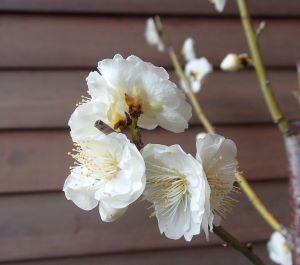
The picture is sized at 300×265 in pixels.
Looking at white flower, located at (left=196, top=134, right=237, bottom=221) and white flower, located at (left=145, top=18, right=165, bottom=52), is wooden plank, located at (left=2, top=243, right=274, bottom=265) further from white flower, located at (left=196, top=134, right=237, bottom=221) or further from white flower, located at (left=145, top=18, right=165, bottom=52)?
white flower, located at (left=196, top=134, right=237, bottom=221)

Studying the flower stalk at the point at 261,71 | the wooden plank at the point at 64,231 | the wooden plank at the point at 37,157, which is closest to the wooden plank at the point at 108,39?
the wooden plank at the point at 37,157

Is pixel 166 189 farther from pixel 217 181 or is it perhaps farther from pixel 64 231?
pixel 64 231

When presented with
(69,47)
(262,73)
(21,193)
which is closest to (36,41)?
(69,47)

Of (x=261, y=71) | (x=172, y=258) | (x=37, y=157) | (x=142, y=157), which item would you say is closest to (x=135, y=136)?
(x=142, y=157)

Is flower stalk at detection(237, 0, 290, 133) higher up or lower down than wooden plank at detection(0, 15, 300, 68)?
lower down

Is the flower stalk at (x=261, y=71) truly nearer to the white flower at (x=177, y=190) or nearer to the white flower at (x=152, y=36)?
the white flower at (x=177, y=190)

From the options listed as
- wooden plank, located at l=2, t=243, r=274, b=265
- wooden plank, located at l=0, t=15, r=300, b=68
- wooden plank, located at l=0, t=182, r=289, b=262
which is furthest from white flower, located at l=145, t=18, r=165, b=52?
wooden plank, located at l=2, t=243, r=274, b=265
